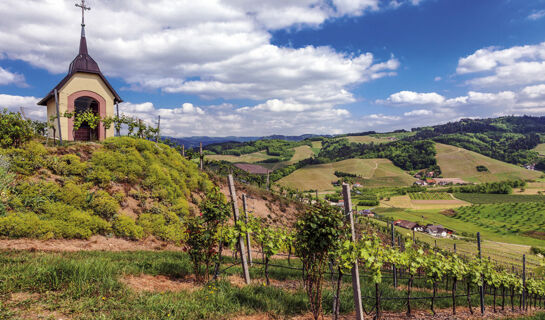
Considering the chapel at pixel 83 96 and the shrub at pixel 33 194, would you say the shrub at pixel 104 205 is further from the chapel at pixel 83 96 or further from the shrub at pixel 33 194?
the chapel at pixel 83 96

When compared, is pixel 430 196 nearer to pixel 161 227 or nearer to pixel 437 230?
pixel 437 230

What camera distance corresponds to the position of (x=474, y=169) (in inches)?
6353

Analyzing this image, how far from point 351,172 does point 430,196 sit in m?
48.6

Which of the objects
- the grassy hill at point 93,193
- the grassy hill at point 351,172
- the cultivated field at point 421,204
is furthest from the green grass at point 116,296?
the grassy hill at point 351,172

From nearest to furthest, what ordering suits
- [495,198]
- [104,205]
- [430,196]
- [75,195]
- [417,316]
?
[417,316], [75,195], [104,205], [495,198], [430,196]

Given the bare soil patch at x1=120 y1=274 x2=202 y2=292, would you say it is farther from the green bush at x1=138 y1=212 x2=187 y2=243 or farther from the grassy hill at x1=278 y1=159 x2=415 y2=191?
the grassy hill at x1=278 y1=159 x2=415 y2=191

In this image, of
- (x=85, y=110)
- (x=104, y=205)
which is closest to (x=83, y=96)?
(x=85, y=110)

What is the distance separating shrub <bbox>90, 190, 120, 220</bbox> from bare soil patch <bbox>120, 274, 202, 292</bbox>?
6.52 m

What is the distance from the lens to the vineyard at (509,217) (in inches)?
3153

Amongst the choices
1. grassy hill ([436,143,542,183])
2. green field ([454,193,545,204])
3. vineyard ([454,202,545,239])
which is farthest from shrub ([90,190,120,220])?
grassy hill ([436,143,542,183])

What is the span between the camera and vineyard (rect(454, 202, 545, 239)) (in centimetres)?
8007

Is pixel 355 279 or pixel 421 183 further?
pixel 421 183

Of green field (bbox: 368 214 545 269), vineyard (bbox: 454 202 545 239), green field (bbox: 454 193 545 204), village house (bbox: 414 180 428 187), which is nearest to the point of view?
→ green field (bbox: 368 214 545 269)

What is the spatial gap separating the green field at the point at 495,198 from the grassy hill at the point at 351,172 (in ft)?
103
